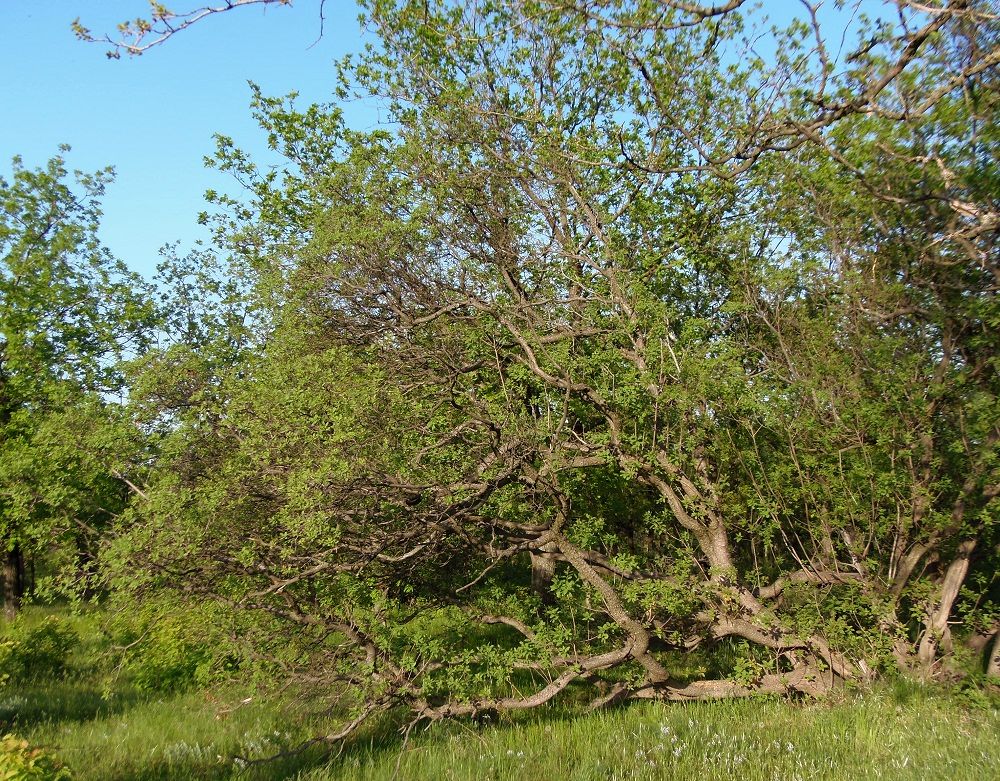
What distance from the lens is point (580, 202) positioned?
9672mm

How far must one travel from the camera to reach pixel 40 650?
12.3 m

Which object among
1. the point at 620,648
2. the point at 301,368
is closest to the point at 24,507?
the point at 301,368

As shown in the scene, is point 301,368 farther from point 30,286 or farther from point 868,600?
point 30,286

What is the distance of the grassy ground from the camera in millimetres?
5195

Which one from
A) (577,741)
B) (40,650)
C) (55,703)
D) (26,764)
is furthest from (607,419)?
(40,650)

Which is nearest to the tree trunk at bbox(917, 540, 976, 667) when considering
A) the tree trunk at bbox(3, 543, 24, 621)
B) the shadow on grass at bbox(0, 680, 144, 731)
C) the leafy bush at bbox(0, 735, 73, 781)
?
the leafy bush at bbox(0, 735, 73, 781)

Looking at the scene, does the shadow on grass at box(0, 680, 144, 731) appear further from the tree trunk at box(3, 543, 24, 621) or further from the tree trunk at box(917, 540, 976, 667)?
the tree trunk at box(917, 540, 976, 667)

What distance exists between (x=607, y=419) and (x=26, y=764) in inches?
248

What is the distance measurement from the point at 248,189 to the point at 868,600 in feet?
42.7

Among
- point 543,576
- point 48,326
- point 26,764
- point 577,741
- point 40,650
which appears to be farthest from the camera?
point 48,326

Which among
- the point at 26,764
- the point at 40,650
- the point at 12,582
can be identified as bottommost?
the point at 26,764

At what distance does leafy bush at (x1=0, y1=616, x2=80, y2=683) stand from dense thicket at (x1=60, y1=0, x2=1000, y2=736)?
5082 millimetres

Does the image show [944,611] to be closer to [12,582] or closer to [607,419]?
[607,419]

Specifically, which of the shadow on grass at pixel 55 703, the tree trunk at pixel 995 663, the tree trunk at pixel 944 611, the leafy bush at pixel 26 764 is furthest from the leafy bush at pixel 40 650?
the tree trunk at pixel 995 663
